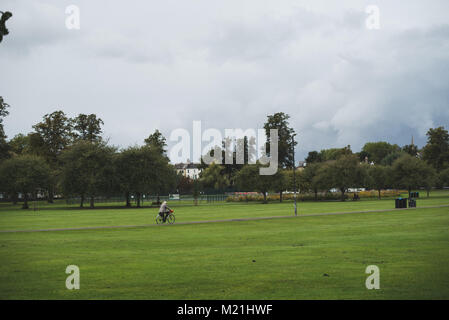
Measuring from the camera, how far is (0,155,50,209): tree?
78.2 meters

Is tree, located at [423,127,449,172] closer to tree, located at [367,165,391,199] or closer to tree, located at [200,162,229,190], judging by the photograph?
Result: tree, located at [367,165,391,199]

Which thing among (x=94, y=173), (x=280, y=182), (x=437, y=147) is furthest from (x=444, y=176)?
(x=94, y=173)

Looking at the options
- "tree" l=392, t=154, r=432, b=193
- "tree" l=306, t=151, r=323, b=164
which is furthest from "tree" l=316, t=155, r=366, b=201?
"tree" l=306, t=151, r=323, b=164

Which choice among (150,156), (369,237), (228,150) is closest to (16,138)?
(228,150)

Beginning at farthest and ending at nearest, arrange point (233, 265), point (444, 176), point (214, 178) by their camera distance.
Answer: point (214, 178) → point (444, 176) → point (233, 265)

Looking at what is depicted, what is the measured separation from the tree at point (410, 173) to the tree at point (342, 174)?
21.0 ft

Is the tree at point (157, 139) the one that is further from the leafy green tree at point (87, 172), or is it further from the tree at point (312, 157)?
the tree at point (312, 157)

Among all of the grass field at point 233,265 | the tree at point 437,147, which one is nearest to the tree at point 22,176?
the grass field at point 233,265

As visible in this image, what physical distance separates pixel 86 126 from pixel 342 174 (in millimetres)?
58760

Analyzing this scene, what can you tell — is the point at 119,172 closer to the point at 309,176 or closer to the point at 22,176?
the point at 22,176

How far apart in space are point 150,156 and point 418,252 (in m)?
68.6

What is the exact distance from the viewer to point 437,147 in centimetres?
11825

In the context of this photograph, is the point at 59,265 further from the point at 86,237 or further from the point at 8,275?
the point at 86,237

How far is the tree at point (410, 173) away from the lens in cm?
8738
